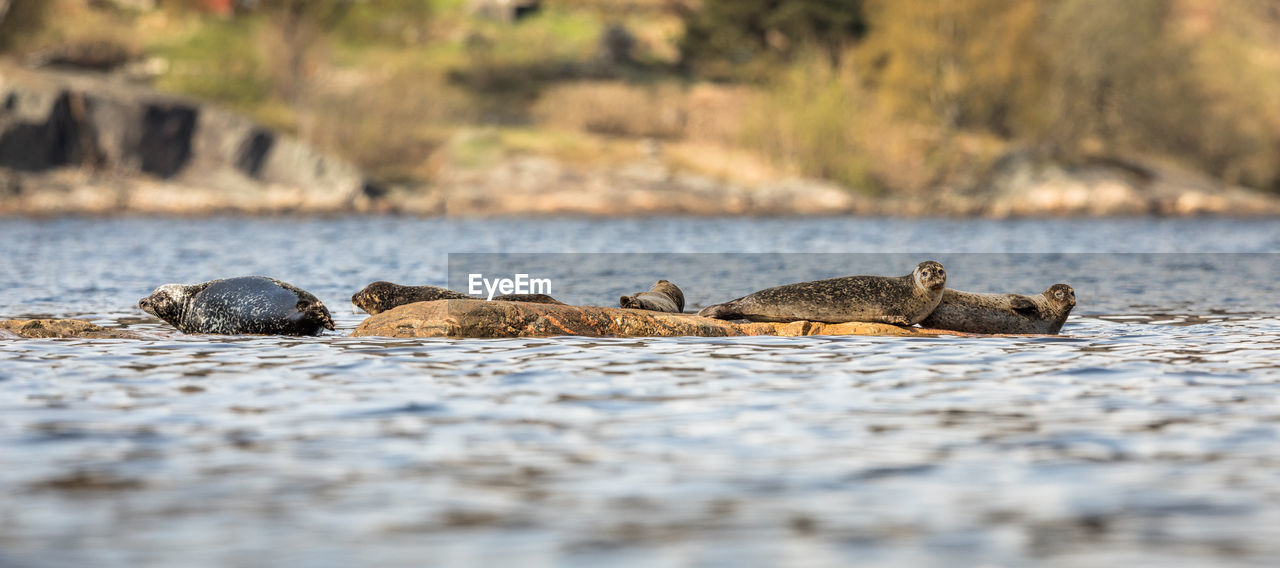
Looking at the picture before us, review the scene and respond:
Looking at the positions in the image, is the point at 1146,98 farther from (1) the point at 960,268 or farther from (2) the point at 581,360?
(2) the point at 581,360

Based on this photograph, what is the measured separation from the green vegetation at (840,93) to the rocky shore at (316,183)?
2.06 metres

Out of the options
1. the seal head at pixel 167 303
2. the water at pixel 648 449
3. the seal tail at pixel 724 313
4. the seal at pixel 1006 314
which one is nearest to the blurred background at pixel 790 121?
the seal tail at pixel 724 313

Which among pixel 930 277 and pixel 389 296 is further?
pixel 389 296

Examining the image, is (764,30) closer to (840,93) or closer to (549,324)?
(840,93)

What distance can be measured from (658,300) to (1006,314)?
3.82m

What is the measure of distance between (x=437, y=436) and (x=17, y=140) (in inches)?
2134

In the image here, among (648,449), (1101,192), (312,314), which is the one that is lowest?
(648,449)

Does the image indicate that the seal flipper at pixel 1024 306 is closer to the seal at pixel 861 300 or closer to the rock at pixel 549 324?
the seal at pixel 861 300

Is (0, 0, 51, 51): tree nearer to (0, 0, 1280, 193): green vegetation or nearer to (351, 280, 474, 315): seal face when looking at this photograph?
(0, 0, 1280, 193): green vegetation

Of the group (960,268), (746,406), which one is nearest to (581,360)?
(746,406)

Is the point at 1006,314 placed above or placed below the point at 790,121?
below

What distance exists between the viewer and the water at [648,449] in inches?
237

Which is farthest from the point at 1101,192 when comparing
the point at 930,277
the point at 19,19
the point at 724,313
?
the point at 930,277

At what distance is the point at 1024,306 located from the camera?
15242mm
